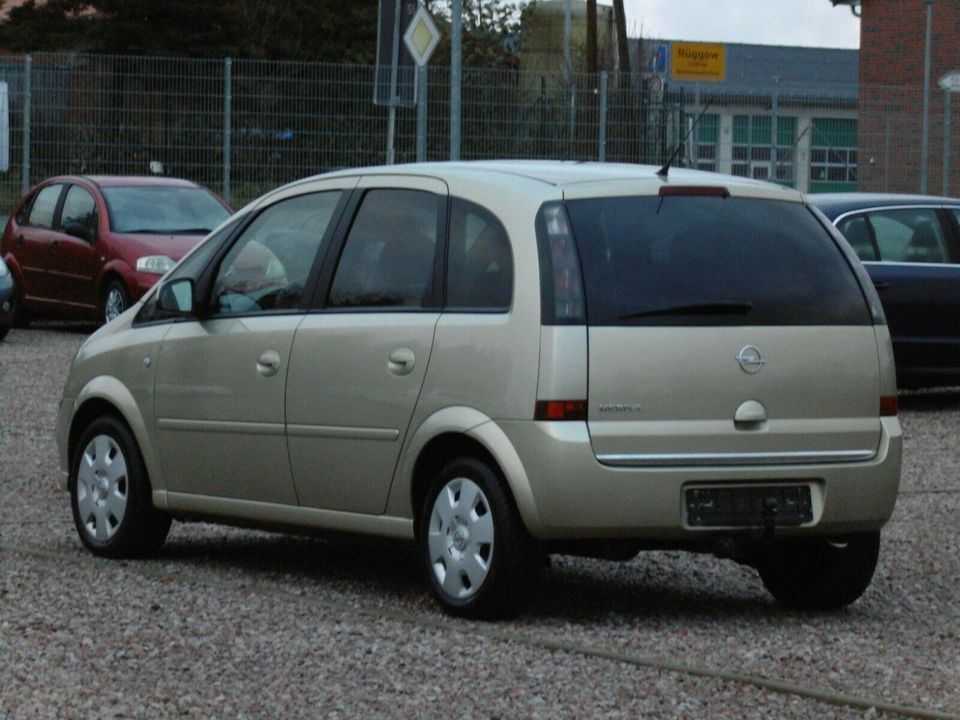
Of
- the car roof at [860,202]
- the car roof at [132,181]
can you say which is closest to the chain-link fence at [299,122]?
the car roof at [132,181]

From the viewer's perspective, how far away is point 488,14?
6331 centimetres

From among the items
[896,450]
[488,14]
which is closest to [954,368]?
[896,450]

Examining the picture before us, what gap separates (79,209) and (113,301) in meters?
1.41

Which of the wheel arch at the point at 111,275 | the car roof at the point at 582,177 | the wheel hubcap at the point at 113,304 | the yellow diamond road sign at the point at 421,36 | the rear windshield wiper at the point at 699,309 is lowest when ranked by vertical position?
the wheel hubcap at the point at 113,304

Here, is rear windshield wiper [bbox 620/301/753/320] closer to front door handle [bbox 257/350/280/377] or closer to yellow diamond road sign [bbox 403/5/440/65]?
front door handle [bbox 257/350/280/377]

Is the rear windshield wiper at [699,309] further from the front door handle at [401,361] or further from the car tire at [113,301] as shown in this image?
the car tire at [113,301]

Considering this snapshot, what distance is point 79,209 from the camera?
74.4 ft

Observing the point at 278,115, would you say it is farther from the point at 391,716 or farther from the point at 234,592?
the point at 391,716

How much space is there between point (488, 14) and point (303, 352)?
56.4 meters

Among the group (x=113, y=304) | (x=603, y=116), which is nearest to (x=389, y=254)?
(x=113, y=304)

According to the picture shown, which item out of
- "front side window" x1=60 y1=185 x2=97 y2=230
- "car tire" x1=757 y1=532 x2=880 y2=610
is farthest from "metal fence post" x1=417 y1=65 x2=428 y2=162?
"car tire" x1=757 y1=532 x2=880 y2=610

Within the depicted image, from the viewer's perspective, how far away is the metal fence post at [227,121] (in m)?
26.0

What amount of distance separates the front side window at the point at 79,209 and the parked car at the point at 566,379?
14508 millimetres

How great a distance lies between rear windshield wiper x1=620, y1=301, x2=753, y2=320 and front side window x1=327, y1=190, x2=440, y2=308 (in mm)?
864
